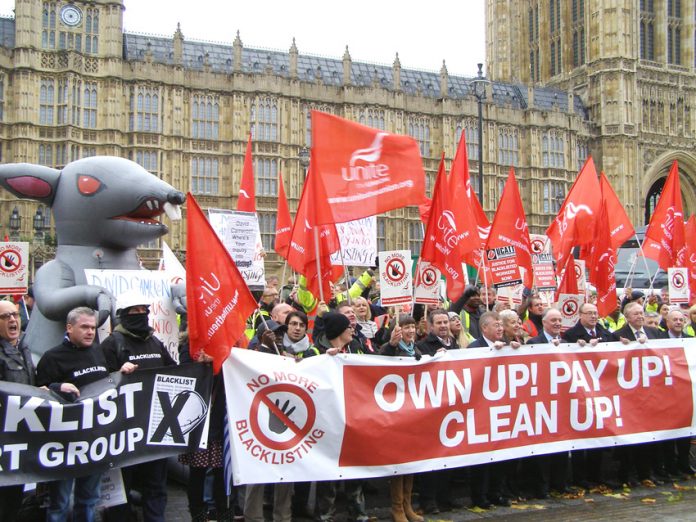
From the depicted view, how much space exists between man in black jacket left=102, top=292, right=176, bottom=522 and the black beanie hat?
142cm

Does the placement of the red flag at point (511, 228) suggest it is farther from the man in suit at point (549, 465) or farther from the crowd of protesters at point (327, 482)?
the man in suit at point (549, 465)

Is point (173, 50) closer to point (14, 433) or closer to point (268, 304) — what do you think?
point (268, 304)

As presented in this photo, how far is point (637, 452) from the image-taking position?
26.4 feet

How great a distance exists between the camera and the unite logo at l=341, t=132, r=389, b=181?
25.0 feet

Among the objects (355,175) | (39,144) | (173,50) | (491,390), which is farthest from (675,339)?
(173,50)

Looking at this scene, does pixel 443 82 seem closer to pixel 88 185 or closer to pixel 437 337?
pixel 437 337

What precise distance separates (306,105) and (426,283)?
31.2 metres

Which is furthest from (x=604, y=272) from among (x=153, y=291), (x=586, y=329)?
(x=153, y=291)

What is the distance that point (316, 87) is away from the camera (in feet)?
130

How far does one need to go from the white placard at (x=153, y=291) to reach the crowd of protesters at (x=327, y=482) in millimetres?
203

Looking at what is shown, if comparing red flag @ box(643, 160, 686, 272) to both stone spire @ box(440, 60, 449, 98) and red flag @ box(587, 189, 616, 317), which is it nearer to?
red flag @ box(587, 189, 616, 317)

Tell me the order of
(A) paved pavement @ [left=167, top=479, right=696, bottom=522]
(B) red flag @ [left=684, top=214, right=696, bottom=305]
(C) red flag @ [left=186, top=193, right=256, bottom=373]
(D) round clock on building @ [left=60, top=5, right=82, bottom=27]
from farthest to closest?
(D) round clock on building @ [left=60, top=5, right=82, bottom=27]
(B) red flag @ [left=684, top=214, right=696, bottom=305]
(A) paved pavement @ [left=167, top=479, right=696, bottom=522]
(C) red flag @ [left=186, top=193, right=256, bottom=373]

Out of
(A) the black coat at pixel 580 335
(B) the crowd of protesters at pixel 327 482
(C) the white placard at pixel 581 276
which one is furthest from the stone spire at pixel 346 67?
(A) the black coat at pixel 580 335

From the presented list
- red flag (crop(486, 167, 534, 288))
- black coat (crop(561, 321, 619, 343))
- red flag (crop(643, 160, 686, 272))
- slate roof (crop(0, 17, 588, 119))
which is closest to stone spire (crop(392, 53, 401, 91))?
slate roof (crop(0, 17, 588, 119))
